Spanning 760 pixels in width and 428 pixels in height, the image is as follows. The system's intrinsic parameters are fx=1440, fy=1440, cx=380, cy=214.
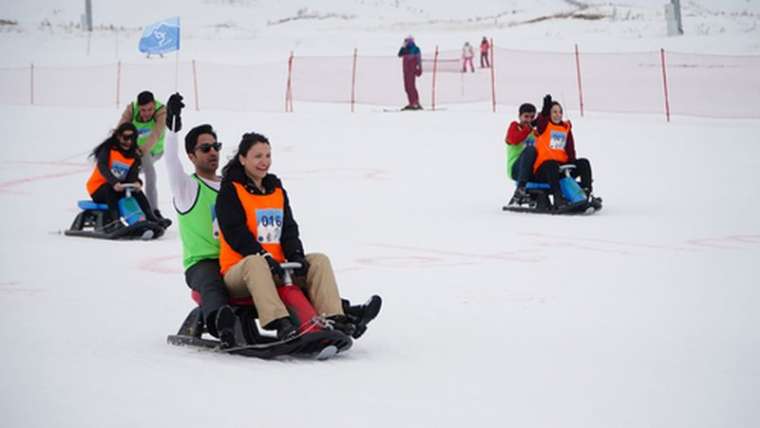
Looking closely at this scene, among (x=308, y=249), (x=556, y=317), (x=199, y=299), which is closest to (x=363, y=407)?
(x=199, y=299)

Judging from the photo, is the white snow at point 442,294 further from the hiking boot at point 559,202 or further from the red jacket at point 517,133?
the red jacket at point 517,133

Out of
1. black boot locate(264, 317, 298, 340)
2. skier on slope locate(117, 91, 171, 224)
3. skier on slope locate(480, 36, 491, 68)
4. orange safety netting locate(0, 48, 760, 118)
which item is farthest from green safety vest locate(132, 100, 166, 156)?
skier on slope locate(480, 36, 491, 68)

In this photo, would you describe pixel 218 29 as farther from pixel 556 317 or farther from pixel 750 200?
pixel 556 317

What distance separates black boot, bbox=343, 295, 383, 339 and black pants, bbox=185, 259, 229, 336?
680 mm

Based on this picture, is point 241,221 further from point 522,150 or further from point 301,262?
point 522,150

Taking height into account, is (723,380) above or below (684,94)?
below

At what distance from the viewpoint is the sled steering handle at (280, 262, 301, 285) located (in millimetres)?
7629

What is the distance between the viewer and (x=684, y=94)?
30500mm

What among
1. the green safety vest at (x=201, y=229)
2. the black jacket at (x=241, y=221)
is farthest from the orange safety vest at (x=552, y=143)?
the black jacket at (x=241, y=221)

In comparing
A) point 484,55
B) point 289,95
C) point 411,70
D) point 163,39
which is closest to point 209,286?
point 163,39

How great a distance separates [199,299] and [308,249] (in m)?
5.54

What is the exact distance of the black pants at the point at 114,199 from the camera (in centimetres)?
1438

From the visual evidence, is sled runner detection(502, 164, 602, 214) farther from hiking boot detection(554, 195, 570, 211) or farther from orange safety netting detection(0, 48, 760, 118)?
orange safety netting detection(0, 48, 760, 118)

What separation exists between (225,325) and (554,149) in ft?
31.3
